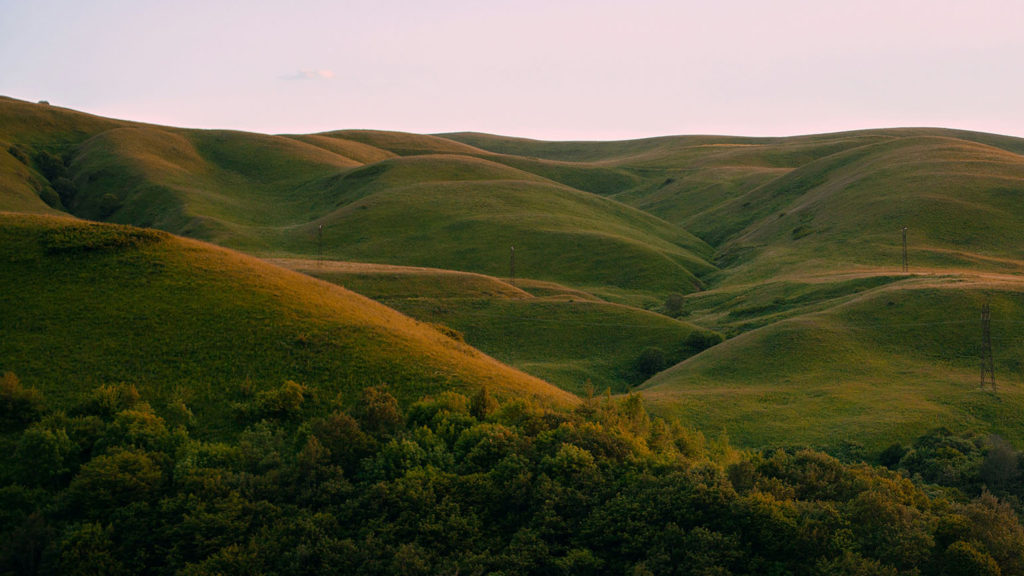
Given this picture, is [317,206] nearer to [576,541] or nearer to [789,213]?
[789,213]

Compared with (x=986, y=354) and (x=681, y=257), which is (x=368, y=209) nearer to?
(x=681, y=257)

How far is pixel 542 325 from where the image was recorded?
89500mm

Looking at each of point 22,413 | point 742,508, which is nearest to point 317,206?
point 22,413

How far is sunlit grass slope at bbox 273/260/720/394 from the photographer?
80438mm

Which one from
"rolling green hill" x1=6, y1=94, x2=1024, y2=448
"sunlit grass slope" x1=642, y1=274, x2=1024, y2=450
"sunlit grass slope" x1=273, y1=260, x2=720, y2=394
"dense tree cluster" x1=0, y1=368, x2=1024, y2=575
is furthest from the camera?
"sunlit grass slope" x1=273, y1=260, x2=720, y2=394

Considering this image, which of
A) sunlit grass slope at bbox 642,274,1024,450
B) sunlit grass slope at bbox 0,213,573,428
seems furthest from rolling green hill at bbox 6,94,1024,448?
sunlit grass slope at bbox 0,213,573,428

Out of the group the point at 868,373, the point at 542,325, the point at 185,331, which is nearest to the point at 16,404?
the point at 185,331

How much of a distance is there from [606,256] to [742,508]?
105m

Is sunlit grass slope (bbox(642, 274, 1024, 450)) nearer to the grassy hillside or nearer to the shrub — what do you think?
the shrub

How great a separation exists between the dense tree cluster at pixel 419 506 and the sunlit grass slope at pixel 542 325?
128 ft

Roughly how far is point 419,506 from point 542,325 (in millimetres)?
59903

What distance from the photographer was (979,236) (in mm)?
116625

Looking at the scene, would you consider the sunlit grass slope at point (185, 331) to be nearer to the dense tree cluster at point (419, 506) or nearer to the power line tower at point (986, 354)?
the dense tree cluster at point (419, 506)

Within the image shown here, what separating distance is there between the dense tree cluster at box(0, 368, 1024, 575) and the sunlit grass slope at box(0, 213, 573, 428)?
3.16 metres
